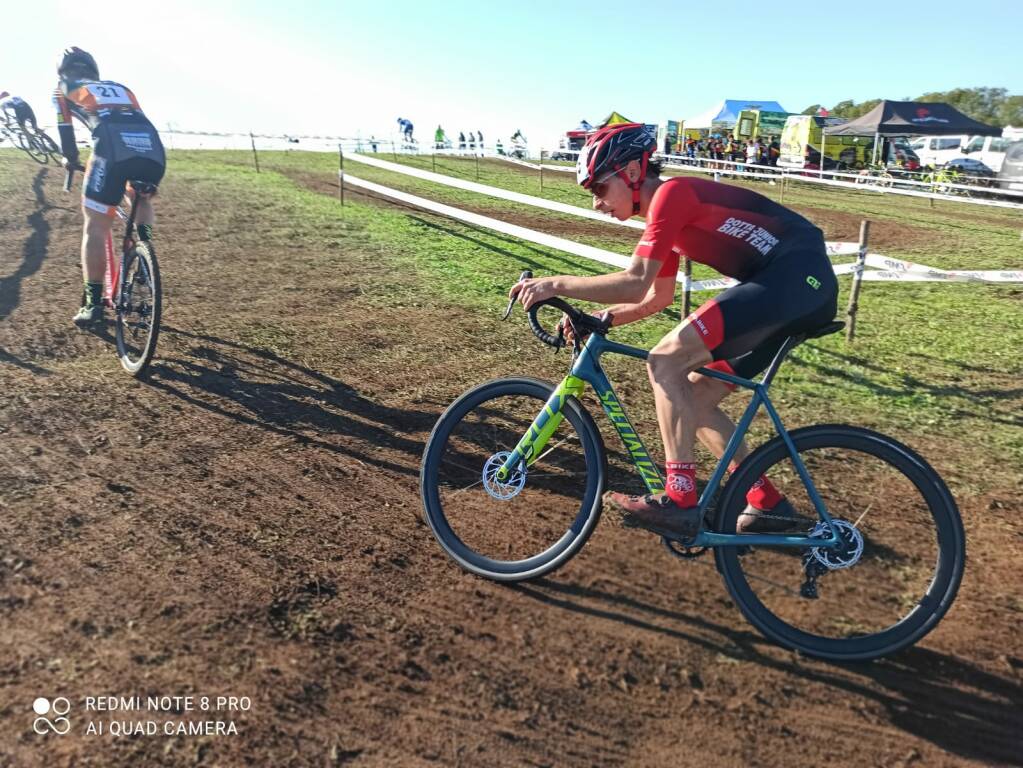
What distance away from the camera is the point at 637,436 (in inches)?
132

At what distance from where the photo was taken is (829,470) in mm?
4598

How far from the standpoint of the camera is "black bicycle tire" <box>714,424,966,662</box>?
2.91 meters

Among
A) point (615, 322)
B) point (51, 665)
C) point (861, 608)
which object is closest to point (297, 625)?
point (51, 665)

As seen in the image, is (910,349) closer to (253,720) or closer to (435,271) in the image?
(435,271)

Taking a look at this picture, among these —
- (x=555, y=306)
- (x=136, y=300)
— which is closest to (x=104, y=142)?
(x=136, y=300)

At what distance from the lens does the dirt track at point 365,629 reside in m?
2.50

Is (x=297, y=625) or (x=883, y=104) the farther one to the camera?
(x=883, y=104)

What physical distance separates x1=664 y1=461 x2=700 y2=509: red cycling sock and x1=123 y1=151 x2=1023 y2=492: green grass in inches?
103

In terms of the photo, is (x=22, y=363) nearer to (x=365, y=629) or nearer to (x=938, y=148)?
(x=365, y=629)

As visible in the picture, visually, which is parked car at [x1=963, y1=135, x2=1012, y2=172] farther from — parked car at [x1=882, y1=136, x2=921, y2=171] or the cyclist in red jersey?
the cyclist in red jersey

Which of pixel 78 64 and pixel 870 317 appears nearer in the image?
pixel 78 64

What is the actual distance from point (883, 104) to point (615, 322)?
3588 centimetres

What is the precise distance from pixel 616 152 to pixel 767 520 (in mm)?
1983

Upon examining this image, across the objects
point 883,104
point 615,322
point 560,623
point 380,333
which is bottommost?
point 560,623
